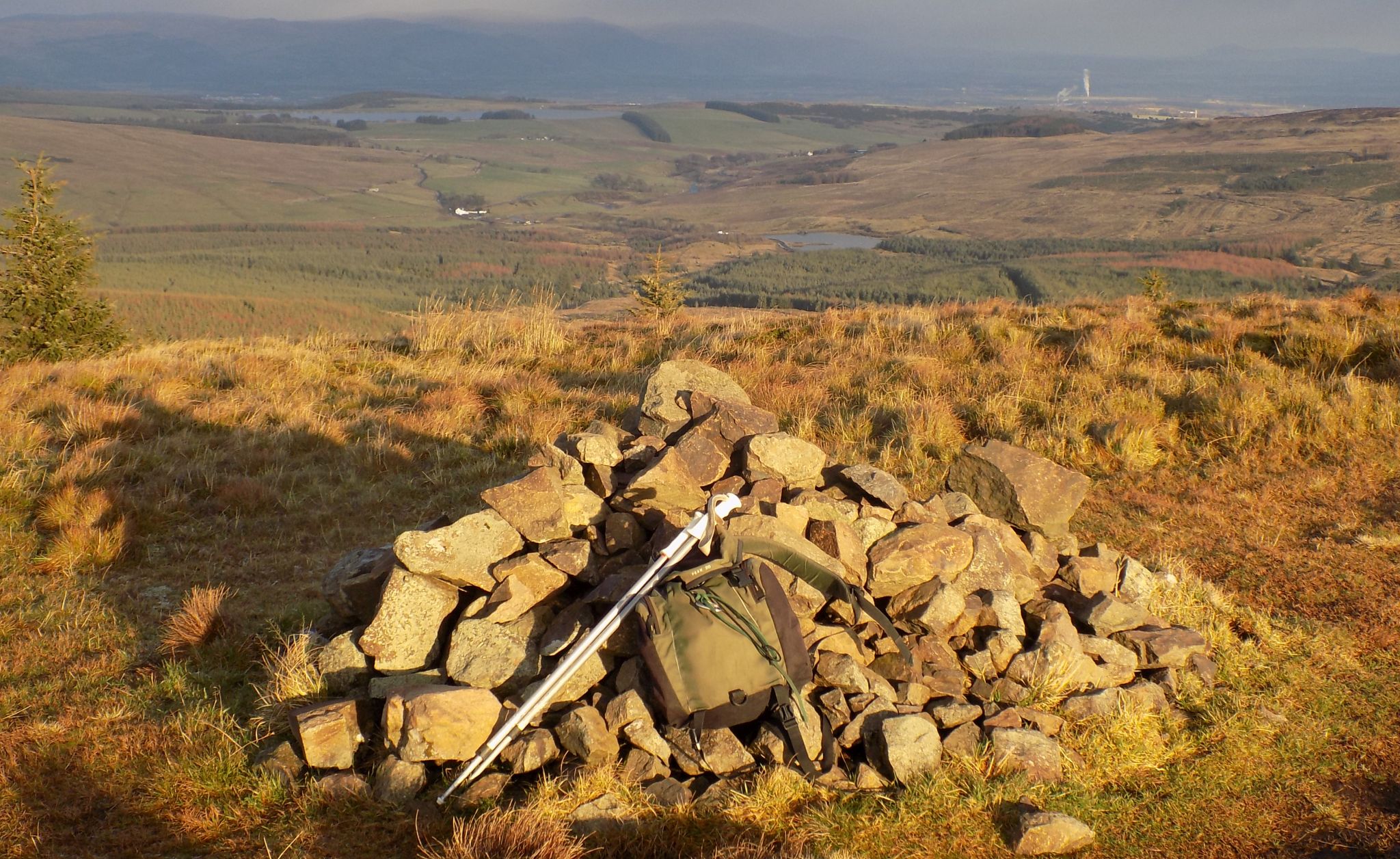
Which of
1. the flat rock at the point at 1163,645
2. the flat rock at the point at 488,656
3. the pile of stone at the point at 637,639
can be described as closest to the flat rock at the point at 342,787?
the pile of stone at the point at 637,639

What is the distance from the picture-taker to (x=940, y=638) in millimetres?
4730

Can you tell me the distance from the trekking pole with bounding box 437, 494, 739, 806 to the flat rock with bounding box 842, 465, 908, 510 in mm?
1433

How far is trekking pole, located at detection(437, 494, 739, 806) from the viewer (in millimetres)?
3785

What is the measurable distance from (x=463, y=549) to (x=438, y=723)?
0.93m

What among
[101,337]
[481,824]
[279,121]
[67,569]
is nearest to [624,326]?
[101,337]

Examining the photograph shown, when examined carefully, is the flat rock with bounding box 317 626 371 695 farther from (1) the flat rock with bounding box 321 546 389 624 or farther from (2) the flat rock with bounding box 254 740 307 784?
(2) the flat rock with bounding box 254 740 307 784

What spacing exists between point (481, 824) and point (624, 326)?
12.7 metres

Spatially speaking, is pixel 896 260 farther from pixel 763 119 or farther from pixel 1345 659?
pixel 763 119

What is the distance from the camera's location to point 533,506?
471 centimetres

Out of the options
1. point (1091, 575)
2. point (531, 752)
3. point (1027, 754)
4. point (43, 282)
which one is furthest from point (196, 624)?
point (43, 282)

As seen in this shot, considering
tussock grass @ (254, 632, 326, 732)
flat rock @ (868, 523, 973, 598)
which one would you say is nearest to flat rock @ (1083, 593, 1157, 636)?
flat rock @ (868, 523, 973, 598)

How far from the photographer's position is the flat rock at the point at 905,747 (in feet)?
12.8

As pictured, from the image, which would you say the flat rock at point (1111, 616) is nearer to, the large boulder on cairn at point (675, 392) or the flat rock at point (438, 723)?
the large boulder on cairn at point (675, 392)

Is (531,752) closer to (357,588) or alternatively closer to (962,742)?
(357,588)
